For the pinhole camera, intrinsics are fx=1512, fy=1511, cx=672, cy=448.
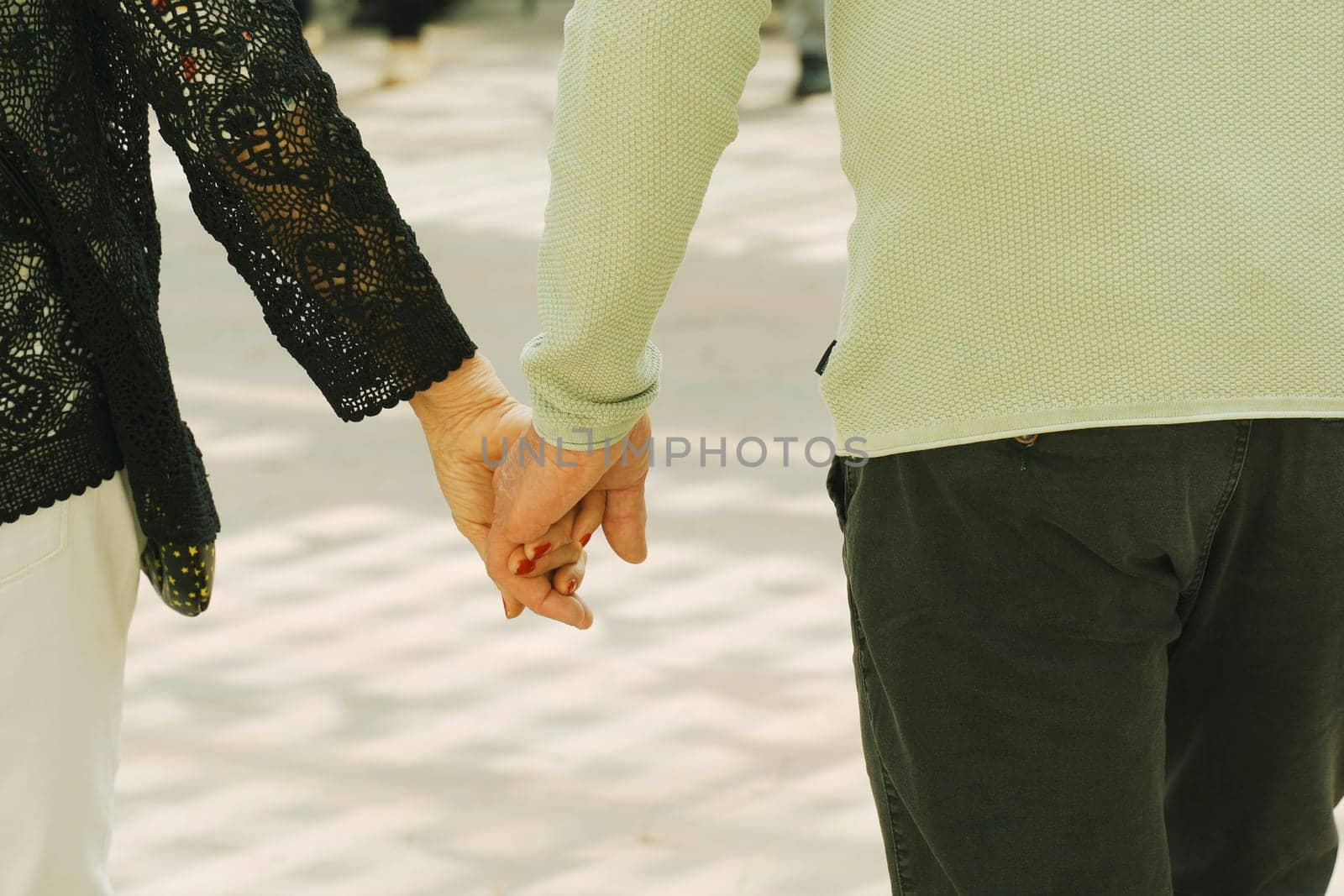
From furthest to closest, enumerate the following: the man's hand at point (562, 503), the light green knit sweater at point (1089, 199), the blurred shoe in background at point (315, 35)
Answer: the blurred shoe in background at point (315, 35) < the man's hand at point (562, 503) < the light green knit sweater at point (1089, 199)

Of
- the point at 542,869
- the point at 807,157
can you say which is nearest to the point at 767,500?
the point at 542,869

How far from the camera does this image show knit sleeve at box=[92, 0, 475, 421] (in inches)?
41.5

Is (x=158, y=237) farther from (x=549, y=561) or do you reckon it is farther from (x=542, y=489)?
(x=549, y=561)

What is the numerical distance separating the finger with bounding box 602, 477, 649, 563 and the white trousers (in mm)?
459

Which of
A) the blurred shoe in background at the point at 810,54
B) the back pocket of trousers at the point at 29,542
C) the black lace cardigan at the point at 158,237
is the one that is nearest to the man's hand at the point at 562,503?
the black lace cardigan at the point at 158,237

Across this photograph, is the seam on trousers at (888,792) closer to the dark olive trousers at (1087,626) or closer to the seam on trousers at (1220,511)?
the dark olive trousers at (1087,626)

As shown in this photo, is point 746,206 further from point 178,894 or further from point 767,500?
point 178,894

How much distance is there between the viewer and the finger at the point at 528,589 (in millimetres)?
1384

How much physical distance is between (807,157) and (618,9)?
477 centimetres

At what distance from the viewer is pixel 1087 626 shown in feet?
3.20

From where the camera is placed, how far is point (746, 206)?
196 inches

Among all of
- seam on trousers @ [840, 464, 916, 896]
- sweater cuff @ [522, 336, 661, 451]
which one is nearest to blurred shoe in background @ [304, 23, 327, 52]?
sweater cuff @ [522, 336, 661, 451]

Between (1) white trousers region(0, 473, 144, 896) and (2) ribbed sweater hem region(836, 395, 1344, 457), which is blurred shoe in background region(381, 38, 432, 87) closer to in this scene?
(1) white trousers region(0, 473, 144, 896)

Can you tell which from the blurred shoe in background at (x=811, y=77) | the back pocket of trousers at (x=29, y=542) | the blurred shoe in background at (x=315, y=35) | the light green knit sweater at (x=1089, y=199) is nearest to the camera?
the light green knit sweater at (x=1089, y=199)
